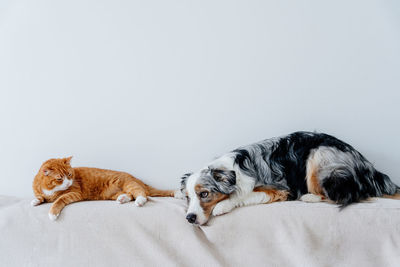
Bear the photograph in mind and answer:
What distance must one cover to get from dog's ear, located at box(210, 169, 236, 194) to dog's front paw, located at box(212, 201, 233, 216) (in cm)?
7

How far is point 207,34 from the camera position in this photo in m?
2.15

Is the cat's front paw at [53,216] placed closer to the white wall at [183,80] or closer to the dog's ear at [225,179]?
the white wall at [183,80]

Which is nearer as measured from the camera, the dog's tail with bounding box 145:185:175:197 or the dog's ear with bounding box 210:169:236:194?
the dog's ear with bounding box 210:169:236:194

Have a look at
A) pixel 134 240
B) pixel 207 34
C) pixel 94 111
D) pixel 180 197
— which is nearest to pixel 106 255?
pixel 134 240

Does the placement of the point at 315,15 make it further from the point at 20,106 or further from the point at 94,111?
the point at 20,106

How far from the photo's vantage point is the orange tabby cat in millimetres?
Result: 1825

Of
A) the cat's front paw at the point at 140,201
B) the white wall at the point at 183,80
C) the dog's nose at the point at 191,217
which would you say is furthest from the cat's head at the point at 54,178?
the dog's nose at the point at 191,217

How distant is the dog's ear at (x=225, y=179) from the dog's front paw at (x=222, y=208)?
72 mm

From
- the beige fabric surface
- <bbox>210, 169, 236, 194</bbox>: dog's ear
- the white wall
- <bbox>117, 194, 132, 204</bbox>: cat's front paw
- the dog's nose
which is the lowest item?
the beige fabric surface

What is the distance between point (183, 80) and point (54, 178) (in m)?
1.11

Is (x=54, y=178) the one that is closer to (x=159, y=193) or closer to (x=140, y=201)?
(x=140, y=201)

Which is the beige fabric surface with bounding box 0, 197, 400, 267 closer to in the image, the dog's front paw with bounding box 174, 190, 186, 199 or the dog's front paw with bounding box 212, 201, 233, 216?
the dog's front paw with bounding box 212, 201, 233, 216

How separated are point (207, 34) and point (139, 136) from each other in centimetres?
92

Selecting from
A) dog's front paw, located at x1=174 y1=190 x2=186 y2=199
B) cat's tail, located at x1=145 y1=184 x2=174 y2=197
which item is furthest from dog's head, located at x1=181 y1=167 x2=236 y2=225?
cat's tail, located at x1=145 y1=184 x2=174 y2=197
